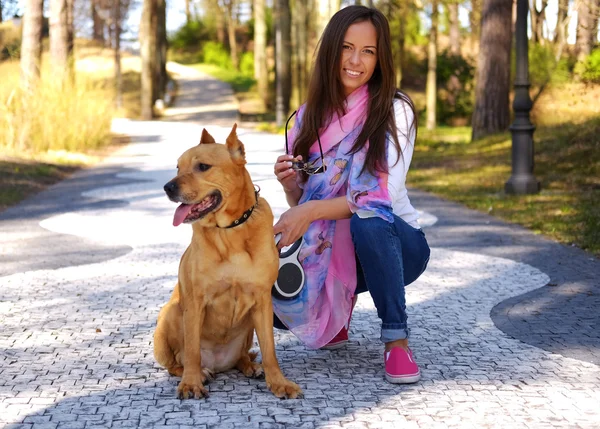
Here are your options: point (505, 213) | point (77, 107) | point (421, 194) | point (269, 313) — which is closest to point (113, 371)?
point (269, 313)

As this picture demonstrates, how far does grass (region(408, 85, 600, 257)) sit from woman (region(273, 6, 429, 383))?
13.2ft

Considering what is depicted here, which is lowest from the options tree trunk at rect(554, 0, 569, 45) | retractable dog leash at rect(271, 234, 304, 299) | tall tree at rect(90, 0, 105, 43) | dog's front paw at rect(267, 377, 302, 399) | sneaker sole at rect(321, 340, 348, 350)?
sneaker sole at rect(321, 340, 348, 350)

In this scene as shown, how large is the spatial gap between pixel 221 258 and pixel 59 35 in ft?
62.3

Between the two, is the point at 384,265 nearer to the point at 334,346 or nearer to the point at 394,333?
the point at 394,333

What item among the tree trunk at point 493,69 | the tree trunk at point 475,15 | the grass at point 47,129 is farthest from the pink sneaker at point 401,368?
the tree trunk at point 475,15

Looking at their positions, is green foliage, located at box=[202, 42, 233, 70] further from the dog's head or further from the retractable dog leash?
the dog's head

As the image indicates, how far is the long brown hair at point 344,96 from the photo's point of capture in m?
4.34

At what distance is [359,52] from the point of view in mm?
4434

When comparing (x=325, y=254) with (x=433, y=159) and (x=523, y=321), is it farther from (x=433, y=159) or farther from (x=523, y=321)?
(x=433, y=159)

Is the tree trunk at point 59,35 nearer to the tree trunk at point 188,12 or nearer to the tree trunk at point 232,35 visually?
the tree trunk at point 232,35

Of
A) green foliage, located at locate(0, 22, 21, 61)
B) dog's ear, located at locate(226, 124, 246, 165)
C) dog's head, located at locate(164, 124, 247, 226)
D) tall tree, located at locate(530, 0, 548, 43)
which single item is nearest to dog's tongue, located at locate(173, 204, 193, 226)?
dog's head, located at locate(164, 124, 247, 226)

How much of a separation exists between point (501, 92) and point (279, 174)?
15304mm

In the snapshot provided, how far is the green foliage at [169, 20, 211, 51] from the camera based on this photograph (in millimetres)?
73562

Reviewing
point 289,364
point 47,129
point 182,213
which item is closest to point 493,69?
point 47,129
